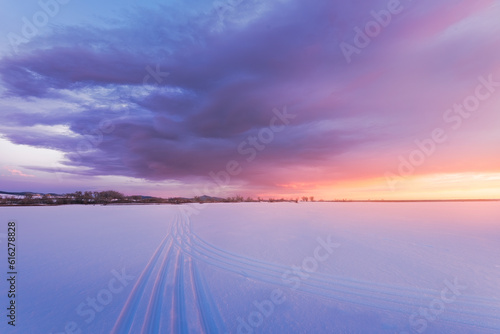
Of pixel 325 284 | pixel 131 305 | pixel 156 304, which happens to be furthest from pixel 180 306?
pixel 325 284

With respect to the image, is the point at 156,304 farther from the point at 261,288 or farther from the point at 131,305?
the point at 261,288

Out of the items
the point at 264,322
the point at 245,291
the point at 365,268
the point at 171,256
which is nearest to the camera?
the point at 264,322

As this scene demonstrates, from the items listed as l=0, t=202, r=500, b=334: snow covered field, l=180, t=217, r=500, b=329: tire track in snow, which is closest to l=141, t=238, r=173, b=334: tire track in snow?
l=0, t=202, r=500, b=334: snow covered field

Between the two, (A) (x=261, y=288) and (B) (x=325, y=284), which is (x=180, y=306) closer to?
(A) (x=261, y=288)

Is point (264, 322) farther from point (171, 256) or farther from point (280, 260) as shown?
point (171, 256)

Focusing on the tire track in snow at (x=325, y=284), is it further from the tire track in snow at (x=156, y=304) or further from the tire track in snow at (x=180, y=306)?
the tire track in snow at (x=156, y=304)

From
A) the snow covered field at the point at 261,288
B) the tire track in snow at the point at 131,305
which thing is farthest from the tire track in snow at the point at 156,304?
the tire track in snow at the point at 131,305

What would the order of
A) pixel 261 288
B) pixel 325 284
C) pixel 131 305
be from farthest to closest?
pixel 325 284, pixel 261 288, pixel 131 305

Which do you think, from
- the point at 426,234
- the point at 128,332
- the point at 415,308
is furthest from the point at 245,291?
the point at 426,234

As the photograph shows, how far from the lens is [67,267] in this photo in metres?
7.11

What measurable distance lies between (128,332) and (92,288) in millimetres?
2654

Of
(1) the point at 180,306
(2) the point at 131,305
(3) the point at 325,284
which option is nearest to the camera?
(1) the point at 180,306

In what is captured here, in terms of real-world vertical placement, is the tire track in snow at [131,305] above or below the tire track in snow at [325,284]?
below

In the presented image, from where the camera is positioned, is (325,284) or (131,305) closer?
(131,305)
